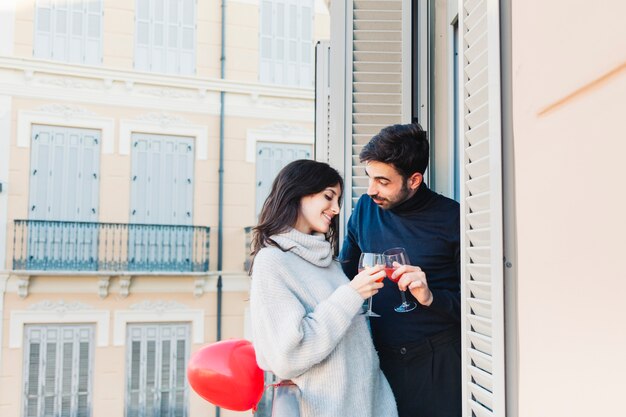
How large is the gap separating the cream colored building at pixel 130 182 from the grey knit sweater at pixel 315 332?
8694 mm

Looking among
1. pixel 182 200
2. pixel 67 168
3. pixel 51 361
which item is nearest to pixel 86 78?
pixel 67 168

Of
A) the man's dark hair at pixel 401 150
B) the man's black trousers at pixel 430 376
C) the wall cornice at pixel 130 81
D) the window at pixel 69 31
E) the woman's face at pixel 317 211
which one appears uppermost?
the window at pixel 69 31

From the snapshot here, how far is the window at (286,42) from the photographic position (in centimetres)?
1094

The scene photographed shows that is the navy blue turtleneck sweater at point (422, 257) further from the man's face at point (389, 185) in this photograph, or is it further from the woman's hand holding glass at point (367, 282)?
the woman's hand holding glass at point (367, 282)

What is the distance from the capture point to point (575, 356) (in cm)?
102

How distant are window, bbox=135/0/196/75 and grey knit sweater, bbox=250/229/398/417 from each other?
929 centimetres

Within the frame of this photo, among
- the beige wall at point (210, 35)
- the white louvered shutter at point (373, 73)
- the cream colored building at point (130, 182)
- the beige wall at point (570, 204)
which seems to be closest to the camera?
the beige wall at point (570, 204)

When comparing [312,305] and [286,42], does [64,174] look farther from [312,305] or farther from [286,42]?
[312,305]

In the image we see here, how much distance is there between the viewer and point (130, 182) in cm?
1021

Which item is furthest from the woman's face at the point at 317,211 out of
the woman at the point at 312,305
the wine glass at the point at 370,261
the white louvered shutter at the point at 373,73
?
the white louvered shutter at the point at 373,73

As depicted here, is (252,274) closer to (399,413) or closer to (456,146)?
(399,413)

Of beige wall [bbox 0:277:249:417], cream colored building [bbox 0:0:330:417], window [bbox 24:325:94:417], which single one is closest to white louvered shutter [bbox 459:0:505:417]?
cream colored building [bbox 0:0:330:417]

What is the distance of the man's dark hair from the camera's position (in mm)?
1896

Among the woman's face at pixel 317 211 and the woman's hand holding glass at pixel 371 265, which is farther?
the woman's face at pixel 317 211
